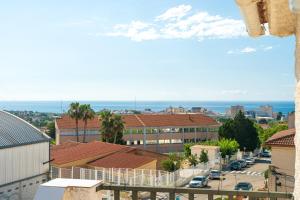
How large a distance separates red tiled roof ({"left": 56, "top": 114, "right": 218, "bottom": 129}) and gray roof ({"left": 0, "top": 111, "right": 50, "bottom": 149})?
5326 cm

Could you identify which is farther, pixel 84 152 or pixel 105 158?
pixel 84 152

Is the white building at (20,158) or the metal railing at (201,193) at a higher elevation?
the metal railing at (201,193)

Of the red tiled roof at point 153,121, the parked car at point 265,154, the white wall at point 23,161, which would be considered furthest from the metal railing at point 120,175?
the red tiled roof at point 153,121

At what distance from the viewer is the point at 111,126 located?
5859 cm

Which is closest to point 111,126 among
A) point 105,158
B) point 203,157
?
point 203,157

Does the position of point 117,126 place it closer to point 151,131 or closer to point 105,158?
point 105,158

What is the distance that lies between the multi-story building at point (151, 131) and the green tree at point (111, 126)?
1787 centimetres

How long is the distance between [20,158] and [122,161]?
17692mm

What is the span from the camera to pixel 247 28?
7.55 feet

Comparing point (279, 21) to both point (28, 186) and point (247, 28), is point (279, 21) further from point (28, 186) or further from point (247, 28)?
point (28, 186)

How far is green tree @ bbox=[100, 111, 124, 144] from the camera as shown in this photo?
57.7 meters

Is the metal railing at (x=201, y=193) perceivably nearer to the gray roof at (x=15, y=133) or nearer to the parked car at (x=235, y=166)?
the gray roof at (x=15, y=133)

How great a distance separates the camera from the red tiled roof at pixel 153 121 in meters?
79.7

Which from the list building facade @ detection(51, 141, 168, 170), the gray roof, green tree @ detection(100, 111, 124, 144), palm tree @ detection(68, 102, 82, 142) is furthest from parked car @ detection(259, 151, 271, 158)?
the gray roof
